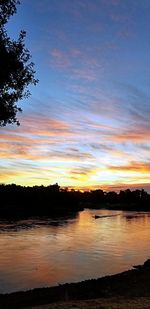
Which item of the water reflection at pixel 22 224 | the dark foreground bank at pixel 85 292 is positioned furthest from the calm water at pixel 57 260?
the water reflection at pixel 22 224

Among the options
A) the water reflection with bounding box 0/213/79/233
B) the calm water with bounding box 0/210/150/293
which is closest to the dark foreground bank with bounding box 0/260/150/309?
the calm water with bounding box 0/210/150/293

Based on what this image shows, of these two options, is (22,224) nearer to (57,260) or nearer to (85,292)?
(57,260)

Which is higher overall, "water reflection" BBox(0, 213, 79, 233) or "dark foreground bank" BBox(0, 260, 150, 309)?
"water reflection" BBox(0, 213, 79, 233)

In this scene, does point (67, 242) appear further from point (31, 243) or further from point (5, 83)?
point (5, 83)

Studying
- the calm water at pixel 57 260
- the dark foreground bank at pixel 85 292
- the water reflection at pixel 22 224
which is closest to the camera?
the dark foreground bank at pixel 85 292

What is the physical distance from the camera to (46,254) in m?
55.6

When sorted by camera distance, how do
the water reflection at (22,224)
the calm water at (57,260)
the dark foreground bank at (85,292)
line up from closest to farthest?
the dark foreground bank at (85,292) → the calm water at (57,260) → the water reflection at (22,224)

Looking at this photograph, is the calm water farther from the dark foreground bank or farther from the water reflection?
the water reflection

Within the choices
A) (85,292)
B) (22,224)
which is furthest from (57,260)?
(22,224)

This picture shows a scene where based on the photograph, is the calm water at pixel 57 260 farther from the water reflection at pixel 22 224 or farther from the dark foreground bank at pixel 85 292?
the water reflection at pixel 22 224

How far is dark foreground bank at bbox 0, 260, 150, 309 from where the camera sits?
25.0 m

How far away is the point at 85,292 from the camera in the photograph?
27.6 meters

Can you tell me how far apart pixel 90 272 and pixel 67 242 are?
29899 mm

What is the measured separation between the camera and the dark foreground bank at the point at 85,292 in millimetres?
24969
